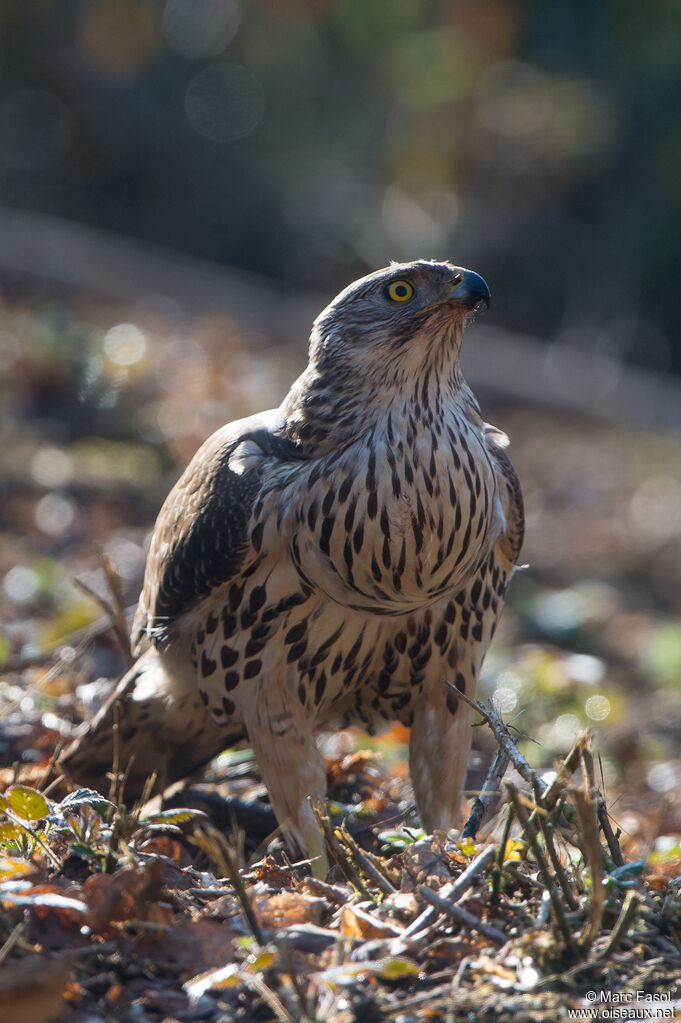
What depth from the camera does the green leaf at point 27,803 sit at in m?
3.26

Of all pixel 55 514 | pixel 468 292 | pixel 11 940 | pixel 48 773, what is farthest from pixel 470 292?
pixel 55 514

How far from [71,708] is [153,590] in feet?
2.69

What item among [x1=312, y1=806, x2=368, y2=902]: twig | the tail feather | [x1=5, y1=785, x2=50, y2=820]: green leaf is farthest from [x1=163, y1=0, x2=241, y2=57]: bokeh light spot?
[x1=312, y1=806, x2=368, y2=902]: twig

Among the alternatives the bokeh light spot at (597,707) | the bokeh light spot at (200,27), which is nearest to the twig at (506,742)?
the bokeh light spot at (597,707)

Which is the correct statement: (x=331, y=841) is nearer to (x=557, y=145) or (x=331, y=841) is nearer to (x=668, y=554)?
(x=668, y=554)

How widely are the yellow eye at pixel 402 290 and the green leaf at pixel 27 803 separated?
70.5 inches

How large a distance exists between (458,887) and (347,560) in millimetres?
1083

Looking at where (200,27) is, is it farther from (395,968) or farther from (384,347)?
(395,968)

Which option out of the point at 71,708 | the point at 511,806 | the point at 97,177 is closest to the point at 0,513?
the point at 71,708

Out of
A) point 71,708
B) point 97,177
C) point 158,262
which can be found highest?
point 97,177

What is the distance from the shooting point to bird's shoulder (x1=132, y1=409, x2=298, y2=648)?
394 centimetres

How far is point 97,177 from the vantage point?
15.6 meters

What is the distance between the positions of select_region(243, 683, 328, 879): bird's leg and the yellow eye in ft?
4.13

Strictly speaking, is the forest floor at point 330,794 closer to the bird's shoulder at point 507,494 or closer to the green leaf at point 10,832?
Result: the green leaf at point 10,832
